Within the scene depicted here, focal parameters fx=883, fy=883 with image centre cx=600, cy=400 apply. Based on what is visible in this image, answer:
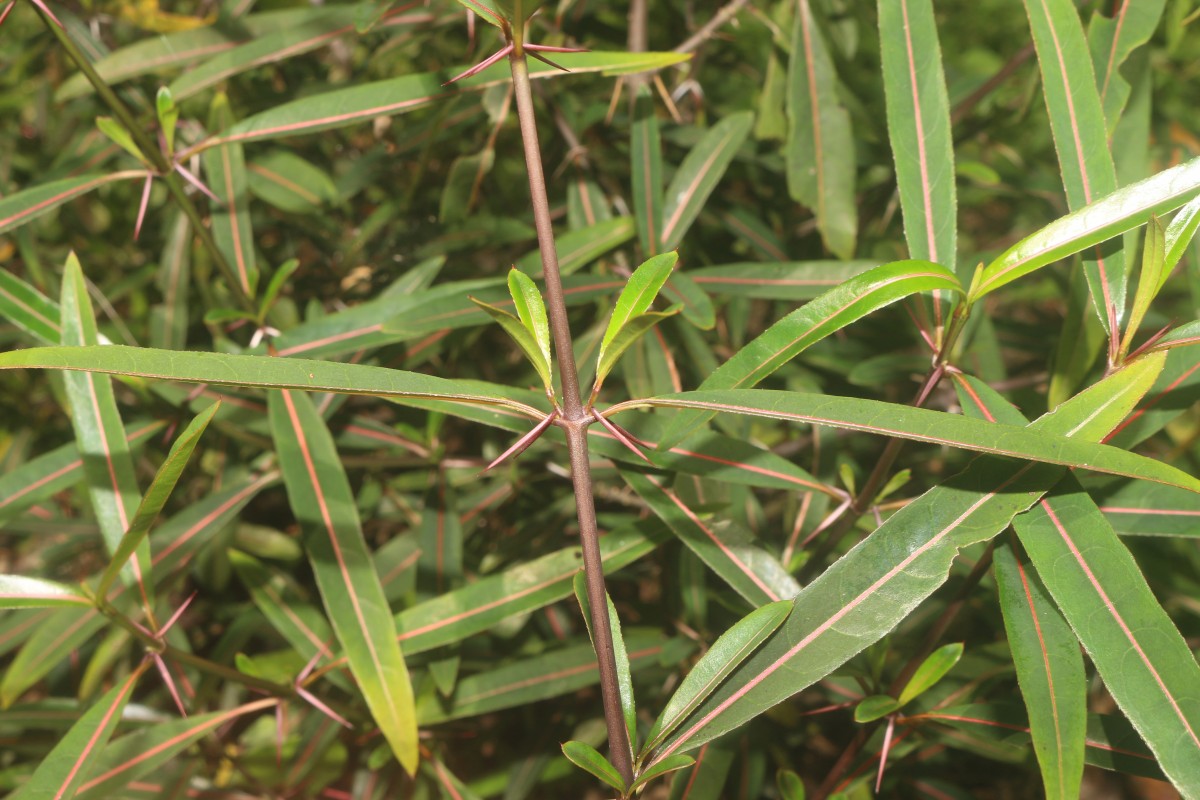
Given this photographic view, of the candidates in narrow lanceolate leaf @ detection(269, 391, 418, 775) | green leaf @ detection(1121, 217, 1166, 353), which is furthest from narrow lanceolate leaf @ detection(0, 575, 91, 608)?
green leaf @ detection(1121, 217, 1166, 353)

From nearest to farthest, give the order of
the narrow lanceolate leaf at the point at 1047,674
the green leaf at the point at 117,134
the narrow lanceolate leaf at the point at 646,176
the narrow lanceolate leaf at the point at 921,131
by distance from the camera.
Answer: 1. the narrow lanceolate leaf at the point at 1047,674
2. the narrow lanceolate leaf at the point at 921,131
3. the green leaf at the point at 117,134
4. the narrow lanceolate leaf at the point at 646,176

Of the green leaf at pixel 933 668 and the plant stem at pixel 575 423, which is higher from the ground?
the plant stem at pixel 575 423

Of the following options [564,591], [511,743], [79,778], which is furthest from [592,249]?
[511,743]

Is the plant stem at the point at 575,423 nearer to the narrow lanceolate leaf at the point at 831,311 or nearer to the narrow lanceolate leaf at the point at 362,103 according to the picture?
the narrow lanceolate leaf at the point at 831,311

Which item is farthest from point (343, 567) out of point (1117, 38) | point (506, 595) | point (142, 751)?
point (1117, 38)

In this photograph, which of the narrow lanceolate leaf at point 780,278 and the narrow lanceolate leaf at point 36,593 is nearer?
the narrow lanceolate leaf at point 36,593

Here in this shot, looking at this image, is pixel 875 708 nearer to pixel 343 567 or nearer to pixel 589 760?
pixel 589 760

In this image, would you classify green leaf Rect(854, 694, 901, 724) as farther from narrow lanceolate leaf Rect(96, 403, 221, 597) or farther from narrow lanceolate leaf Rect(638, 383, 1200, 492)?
narrow lanceolate leaf Rect(96, 403, 221, 597)

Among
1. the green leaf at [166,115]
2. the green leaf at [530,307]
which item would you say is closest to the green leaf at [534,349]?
the green leaf at [530,307]

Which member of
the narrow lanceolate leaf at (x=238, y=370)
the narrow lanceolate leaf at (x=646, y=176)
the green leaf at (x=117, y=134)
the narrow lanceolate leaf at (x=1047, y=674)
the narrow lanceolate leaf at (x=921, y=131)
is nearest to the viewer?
the narrow lanceolate leaf at (x=238, y=370)
